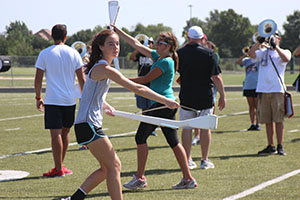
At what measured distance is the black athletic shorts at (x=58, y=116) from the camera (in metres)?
7.62

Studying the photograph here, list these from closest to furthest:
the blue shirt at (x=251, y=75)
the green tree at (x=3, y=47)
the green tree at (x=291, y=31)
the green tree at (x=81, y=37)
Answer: the blue shirt at (x=251, y=75) → the green tree at (x=3, y=47) → the green tree at (x=291, y=31) → the green tree at (x=81, y=37)

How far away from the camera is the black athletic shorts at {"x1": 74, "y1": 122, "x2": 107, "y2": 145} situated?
513 cm

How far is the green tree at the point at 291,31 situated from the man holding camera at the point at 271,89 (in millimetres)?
75019

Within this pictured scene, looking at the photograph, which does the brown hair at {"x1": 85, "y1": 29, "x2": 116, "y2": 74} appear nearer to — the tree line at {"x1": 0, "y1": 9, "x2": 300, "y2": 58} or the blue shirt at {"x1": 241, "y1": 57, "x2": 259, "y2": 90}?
the blue shirt at {"x1": 241, "y1": 57, "x2": 259, "y2": 90}

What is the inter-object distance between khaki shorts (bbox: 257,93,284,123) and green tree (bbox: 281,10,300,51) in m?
75.0

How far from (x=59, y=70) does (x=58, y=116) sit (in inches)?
25.4

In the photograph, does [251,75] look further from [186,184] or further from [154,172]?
[186,184]

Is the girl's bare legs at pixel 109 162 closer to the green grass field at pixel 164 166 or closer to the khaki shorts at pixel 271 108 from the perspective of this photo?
the green grass field at pixel 164 166

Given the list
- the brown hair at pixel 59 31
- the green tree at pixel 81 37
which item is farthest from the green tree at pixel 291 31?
the brown hair at pixel 59 31

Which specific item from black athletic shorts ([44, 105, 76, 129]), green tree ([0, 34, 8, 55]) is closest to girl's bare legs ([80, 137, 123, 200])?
black athletic shorts ([44, 105, 76, 129])

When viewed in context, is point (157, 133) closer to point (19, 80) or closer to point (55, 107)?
point (55, 107)

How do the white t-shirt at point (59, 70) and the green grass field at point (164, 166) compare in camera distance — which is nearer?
the green grass field at point (164, 166)

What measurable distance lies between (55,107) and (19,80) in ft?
117

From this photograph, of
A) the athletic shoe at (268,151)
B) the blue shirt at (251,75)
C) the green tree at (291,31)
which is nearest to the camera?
the athletic shoe at (268,151)
